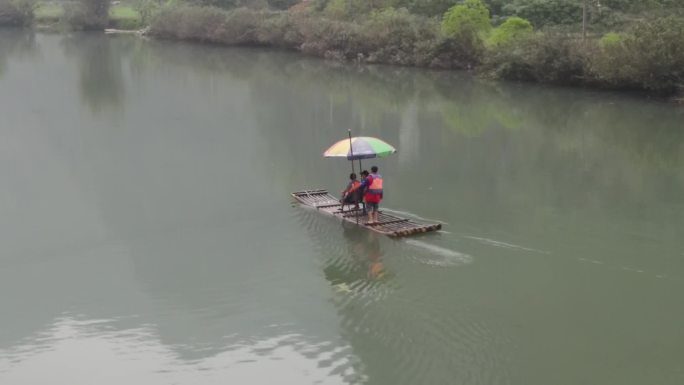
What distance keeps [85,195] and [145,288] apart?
5125mm

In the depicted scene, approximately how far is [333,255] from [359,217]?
1.19 meters

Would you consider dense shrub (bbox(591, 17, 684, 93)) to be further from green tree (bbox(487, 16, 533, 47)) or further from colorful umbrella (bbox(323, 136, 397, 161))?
colorful umbrella (bbox(323, 136, 397, 161))

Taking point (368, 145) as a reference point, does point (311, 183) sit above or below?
below

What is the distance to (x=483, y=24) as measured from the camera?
35031mm

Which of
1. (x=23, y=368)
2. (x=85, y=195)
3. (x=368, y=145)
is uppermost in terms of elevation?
(x=368, y=145)

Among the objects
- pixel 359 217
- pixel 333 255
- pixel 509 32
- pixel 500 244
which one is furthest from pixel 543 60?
pixel 333 255

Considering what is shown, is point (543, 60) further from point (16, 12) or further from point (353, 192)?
point (16, 12)

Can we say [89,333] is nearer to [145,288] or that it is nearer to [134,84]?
[145,288]

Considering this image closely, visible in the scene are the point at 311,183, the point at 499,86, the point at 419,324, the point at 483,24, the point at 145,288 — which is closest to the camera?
the point at 419,324

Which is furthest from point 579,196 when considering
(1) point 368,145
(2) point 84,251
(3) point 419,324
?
(2) point 84,251

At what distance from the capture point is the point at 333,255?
36.6 ft

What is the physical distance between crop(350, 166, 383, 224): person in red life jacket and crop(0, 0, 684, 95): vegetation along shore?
17373mm

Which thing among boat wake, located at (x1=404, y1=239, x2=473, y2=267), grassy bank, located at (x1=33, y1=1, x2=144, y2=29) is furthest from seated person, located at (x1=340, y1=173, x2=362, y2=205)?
grassy bank, located at (x1=33, y1=1, x2=144, y2=29)

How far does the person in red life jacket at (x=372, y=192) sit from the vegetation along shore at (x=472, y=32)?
1737cm
